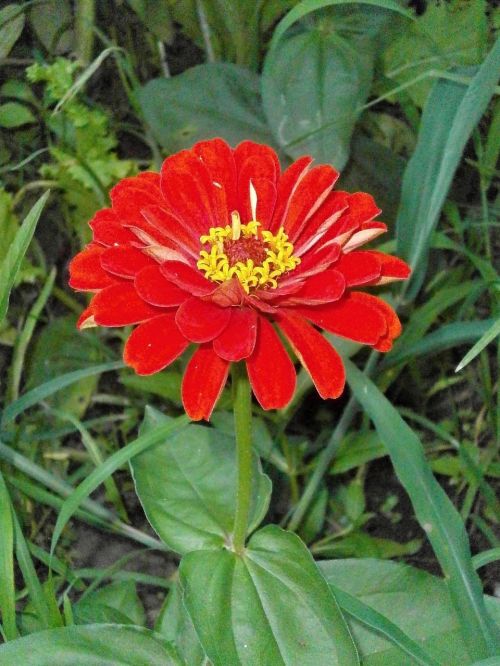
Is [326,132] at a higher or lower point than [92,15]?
lower

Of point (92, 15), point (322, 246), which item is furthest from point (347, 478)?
point (92, 15)

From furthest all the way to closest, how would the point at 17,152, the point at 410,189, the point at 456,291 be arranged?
the point at 17,152, the point at 456,291, the point at 410,189

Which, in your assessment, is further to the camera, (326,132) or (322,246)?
(326,132)

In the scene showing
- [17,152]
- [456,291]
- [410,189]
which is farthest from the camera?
[17,152]

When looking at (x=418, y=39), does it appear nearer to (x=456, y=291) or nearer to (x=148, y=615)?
(x=456, y=291)

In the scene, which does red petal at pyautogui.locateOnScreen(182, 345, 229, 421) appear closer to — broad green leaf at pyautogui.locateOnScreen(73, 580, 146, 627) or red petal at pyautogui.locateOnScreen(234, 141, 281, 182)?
red petal at pyautogui.locateOnScreen(234, 141, 281, 182)

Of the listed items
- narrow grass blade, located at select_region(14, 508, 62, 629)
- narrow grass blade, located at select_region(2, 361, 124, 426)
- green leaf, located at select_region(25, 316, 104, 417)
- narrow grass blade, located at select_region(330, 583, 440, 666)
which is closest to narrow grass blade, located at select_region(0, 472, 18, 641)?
narrow grass blade, located at select_region(14, 508, 62, 629)
